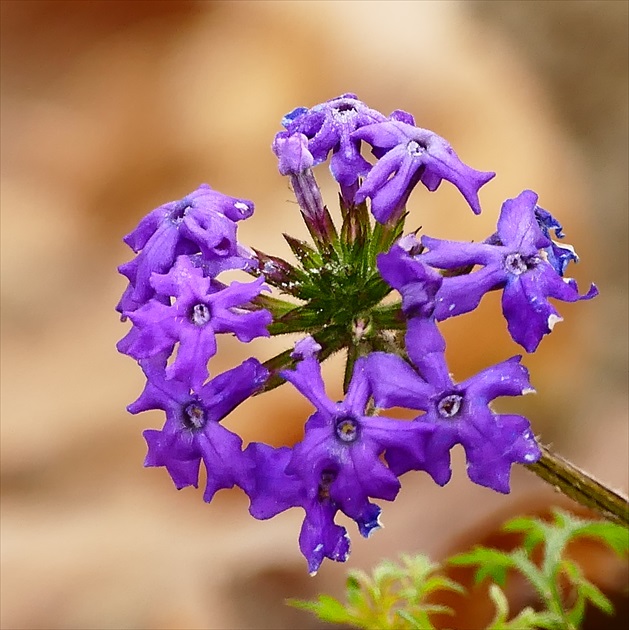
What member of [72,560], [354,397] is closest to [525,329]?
[354,397]

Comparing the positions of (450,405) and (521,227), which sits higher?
(521,227)

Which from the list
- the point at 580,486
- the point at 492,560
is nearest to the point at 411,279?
the point at 580,486

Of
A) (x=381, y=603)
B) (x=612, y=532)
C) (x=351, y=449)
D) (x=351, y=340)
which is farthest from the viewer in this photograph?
(x=381, y=603)

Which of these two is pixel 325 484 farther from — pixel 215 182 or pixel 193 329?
pixel 215 182

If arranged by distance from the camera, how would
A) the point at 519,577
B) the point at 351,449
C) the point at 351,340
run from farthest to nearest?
the point at 519,577
the point at 351,340
the point at 351,449

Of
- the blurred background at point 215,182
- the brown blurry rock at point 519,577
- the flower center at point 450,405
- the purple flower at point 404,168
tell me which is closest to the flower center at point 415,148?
the purple flower at point 404,168

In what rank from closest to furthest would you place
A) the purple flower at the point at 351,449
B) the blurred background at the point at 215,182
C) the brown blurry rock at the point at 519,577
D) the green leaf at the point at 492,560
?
the purple flower at the point at 351,449 → the green leaf at the point at 492,560 → the brown blurry rock at the point at 519,577 → the blurred background at the point at 215,182

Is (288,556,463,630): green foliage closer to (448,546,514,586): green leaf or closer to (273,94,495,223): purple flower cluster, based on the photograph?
(448,546,514,586): green leaf

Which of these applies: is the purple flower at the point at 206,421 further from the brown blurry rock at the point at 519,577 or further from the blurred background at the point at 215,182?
the blurred background at the point at 215,182

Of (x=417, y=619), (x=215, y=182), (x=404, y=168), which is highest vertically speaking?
(x=215, y=182)
